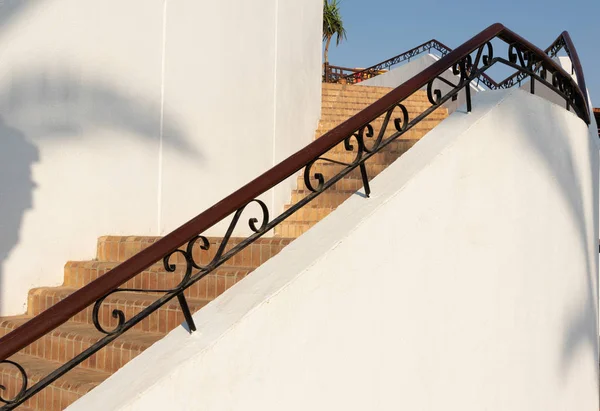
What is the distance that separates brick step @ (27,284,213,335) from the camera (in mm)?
4094

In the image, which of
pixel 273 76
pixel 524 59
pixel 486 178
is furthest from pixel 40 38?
pixel 524 59

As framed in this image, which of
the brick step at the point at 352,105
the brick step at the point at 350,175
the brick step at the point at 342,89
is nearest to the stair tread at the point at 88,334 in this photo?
the brick step at the point at 350,175

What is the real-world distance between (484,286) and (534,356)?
92 cm

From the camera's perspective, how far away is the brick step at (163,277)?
14.2ft

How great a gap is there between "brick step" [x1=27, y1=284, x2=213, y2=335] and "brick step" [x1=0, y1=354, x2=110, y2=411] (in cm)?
40

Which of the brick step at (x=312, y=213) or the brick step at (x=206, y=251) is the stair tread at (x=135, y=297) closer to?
the brick step at (x=206, y=251)

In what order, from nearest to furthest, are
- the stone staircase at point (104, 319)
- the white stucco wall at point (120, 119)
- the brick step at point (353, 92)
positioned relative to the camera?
the stone staircase at point (104, 319)
the white stucco wall at point (120, 119)
the brick step at point (353, 92)

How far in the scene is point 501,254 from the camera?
4.79m

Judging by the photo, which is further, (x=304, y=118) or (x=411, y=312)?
(x=304, y=118)

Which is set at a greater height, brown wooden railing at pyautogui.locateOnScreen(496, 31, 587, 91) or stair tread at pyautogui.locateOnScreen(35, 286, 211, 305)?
brown wooden railing at pyautogui.locateOnScreen(496, 31, 587, 91)

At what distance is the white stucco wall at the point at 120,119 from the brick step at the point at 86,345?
2.03 feet

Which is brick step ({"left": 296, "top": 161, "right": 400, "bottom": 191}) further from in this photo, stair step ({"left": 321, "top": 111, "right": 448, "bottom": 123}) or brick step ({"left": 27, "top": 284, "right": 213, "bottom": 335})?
brick step ({"left": 27, "top": 284, "right": 213, "bottom": 335})

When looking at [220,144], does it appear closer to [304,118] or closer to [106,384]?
[304,118]

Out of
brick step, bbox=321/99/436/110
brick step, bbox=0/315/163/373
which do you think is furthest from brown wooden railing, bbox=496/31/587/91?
brick step, bbox=0/315/163/373
